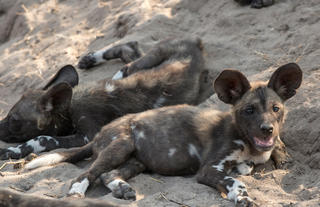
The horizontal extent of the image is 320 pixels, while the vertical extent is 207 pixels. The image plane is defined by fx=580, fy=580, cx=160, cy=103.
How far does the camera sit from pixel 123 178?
523 cm

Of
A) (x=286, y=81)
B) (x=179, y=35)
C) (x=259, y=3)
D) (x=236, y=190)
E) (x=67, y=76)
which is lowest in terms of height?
(x=179, y=35)

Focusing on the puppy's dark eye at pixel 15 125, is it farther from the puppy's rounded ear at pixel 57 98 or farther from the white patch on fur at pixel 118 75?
the white patch on fur at pixel 118 75

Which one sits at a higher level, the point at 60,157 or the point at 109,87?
the point at 60,157

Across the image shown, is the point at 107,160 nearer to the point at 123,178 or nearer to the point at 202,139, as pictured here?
the point at 123,178

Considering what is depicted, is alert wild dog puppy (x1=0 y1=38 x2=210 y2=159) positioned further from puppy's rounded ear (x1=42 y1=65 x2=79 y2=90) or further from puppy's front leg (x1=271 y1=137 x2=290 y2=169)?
puppy's front leg (x1=271 y1=137 x2=290 y2=169)

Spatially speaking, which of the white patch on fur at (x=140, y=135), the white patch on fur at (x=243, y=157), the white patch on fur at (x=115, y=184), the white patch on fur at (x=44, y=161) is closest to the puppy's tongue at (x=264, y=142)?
the white patch on fur at (x=243, y=157)

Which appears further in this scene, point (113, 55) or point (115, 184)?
point (113, 55)

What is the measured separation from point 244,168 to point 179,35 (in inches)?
143

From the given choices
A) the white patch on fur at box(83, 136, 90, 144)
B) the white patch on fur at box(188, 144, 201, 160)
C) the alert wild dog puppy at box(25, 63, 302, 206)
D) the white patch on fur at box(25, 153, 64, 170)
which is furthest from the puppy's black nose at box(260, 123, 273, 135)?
the white patch on fur at box(83, 136, 90, 144)

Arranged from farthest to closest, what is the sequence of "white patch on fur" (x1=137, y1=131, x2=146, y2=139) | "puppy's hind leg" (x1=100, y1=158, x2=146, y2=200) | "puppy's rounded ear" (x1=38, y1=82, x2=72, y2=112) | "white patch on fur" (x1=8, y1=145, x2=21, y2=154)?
1. "puppy's rounded ear" (x1=38, y1=82, x2=72, y2=112)
2. "white patch on fur" (x1=8, y1=145, x2=21, y2=154)
3. "white patch on fur" (x1=137, y1=131, x2=146, y2=139)
4. "puppy's hind leg" (x1=100, y1=158, x2=146, y2=200)

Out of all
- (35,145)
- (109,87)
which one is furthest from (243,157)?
(35,145)

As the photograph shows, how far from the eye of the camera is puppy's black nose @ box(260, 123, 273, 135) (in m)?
5.01

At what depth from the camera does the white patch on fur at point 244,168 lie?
5.25 metres

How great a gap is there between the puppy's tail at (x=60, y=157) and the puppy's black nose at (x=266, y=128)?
5.87ft
